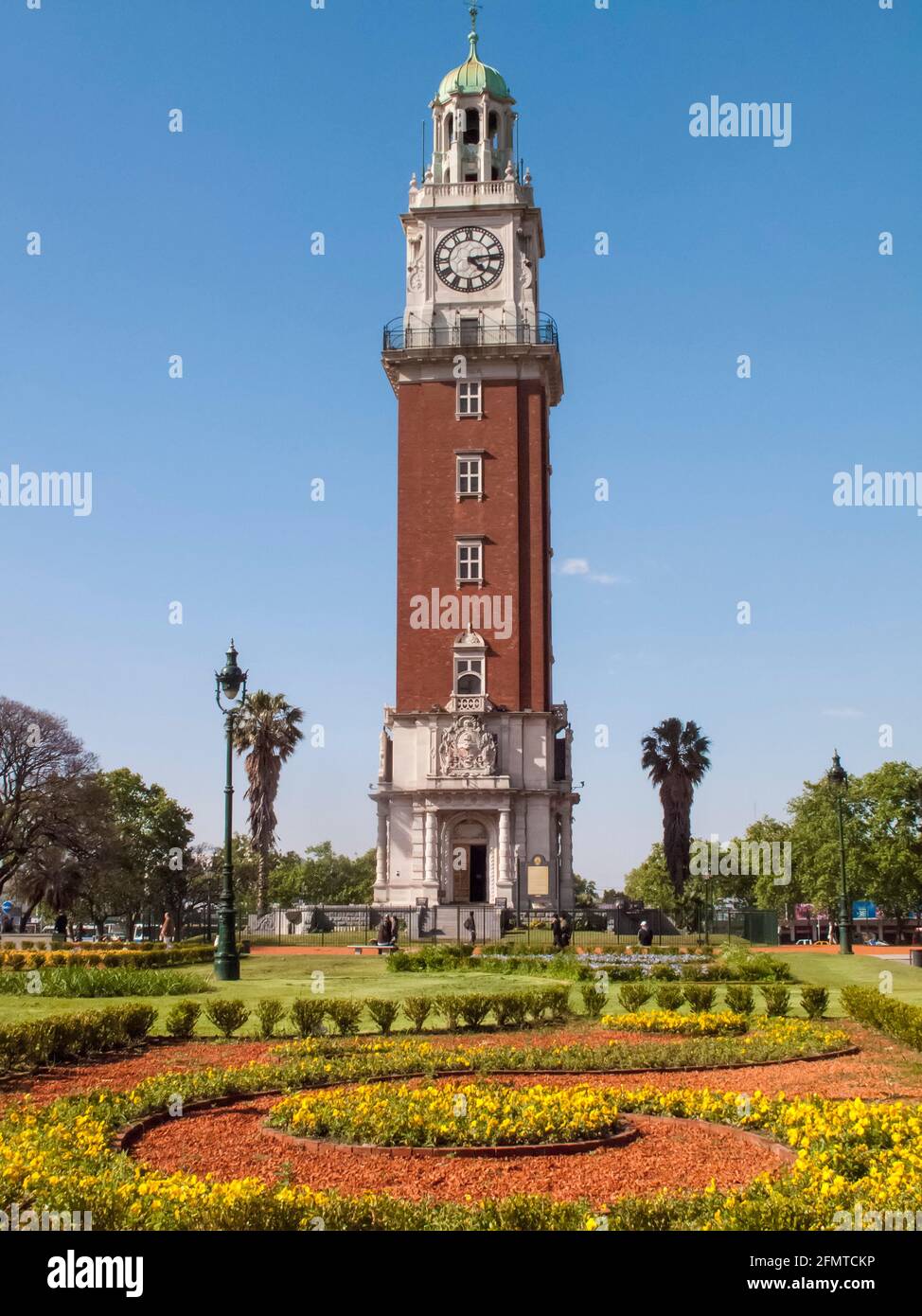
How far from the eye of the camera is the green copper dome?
61.8 metres

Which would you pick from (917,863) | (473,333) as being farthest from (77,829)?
(917,863)

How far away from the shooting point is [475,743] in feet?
176

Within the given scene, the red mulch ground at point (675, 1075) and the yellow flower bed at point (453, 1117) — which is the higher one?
the yellow flower bed at point (453, 1117)

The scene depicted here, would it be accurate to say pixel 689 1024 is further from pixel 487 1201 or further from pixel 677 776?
pixel 677 776

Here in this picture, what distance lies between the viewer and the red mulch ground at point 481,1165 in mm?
9312

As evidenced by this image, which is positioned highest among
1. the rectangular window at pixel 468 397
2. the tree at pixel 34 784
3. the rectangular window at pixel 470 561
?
the rectangular window at pixel 468 397

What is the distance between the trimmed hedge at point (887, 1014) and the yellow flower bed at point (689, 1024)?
197 cm

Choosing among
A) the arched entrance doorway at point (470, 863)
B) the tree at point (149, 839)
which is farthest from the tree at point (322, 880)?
the arched entrance doorway at point (470, 863)

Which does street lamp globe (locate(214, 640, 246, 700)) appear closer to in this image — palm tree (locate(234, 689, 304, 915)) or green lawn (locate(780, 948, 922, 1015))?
green lawn (locate(780, 948, 922, 1015))

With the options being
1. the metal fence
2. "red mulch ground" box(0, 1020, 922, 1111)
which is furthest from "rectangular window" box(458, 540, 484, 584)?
"red mulch ground" box(0, 1020, 922, 1111)

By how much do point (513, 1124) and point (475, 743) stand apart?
141 feet

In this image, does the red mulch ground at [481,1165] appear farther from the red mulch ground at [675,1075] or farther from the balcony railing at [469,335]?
the balcony railing at [469,335]

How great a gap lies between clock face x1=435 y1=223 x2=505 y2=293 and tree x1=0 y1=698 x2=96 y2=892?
90.9 ft
